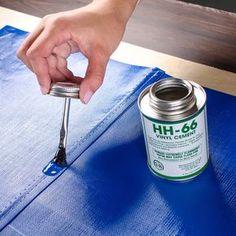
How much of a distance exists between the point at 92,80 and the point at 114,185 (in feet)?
0.51

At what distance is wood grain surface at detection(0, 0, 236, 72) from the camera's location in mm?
927

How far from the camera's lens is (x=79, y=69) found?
93 centimetres

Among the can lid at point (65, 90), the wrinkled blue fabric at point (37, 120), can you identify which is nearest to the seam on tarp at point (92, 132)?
the wrinkled blue fabric at point (37, 120)

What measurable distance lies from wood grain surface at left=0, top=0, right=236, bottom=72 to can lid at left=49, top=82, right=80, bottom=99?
32cm

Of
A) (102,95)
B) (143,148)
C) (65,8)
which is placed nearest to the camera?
(143,148)

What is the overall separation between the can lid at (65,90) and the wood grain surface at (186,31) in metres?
0.32

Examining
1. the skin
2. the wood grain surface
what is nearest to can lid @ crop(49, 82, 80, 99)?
the skin

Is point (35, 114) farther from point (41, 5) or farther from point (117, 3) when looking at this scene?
point (41, 5)

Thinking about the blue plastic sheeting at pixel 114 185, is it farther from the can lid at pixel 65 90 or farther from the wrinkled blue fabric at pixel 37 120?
the can lid at pixel 65 90

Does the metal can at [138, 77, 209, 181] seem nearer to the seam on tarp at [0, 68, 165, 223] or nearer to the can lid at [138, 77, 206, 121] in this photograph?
the can lid at [138, 77, 206, 121]

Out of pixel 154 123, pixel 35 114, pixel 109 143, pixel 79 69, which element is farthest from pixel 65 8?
pixel 154 123

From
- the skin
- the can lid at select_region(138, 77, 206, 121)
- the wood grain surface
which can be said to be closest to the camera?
the can lid at select_region(138, 77, 206, 121)

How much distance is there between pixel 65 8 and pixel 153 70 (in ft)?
1.14

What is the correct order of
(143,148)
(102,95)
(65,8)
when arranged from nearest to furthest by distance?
(143,148) → (102,95) → (65,8)
